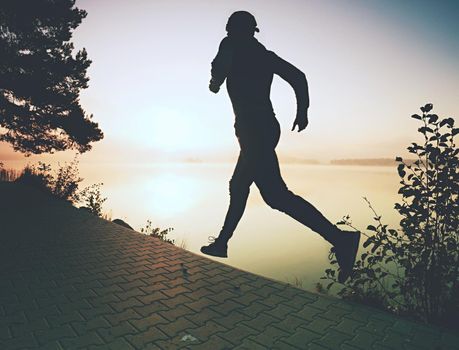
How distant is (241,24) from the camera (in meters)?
3.47

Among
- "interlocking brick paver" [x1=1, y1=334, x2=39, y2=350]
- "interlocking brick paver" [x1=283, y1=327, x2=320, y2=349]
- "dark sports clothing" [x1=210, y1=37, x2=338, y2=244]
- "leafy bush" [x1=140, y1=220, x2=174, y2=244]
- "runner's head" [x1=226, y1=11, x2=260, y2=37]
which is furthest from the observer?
"leafy bush" [x1=140, y1=220, x2=174, y2=244]

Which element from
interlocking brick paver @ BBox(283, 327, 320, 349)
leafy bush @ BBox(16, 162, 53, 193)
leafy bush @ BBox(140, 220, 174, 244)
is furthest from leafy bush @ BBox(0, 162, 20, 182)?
interlocking brick paver @ BBox(283, 327, 320, 349)

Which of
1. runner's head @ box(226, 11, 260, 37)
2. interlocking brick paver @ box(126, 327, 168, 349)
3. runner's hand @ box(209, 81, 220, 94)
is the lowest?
interlocking brick paver @ box(126, 327, 168, 349)

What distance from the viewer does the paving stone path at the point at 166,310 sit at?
273 cm

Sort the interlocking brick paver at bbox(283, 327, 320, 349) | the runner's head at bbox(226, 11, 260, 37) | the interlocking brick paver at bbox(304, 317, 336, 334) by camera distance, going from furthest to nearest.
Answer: the runner's head at bbox(226, 11, 260, 37) < the interlocking brick paver at bbox(304, 317, 336, 334) < the interlocking brick paver at bbox(283, 327, 320, 349)

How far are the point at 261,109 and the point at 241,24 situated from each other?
96 cm

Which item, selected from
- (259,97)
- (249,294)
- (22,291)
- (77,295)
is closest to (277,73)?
(259,97)

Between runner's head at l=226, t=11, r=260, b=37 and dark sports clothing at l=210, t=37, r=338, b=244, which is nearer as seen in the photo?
dark sports clothing at l=210, t=37, r=338, b=244

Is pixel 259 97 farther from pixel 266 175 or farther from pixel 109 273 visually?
pixel 109 273

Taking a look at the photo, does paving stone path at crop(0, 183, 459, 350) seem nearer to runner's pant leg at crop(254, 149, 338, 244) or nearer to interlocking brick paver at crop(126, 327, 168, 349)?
interlocking brick paver at crop(126, 327, 168, 349)

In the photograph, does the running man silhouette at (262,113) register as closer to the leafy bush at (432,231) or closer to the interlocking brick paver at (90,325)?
the leafy bush at (432,231)

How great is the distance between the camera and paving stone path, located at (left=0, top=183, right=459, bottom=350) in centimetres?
273

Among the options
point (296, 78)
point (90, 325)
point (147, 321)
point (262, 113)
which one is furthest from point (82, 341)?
point (296, 78)

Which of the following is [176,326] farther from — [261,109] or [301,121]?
[301,121]
